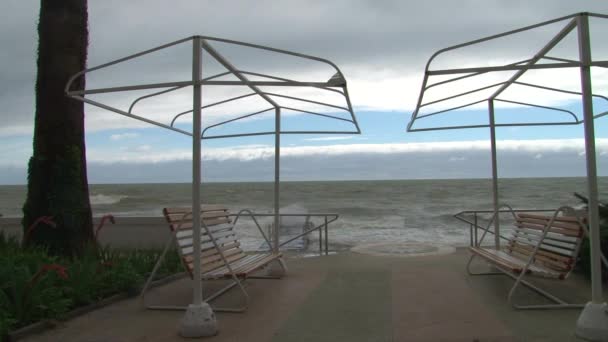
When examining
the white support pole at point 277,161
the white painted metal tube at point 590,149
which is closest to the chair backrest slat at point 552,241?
the white painted metal tube at point 590,149

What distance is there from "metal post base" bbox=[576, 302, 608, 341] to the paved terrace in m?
0.09

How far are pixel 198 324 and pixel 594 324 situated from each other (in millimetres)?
2850

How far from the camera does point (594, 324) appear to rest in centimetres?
388

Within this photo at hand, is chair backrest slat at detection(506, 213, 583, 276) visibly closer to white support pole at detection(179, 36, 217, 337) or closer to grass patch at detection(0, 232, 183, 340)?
white support pole at detection(179, 36, 217, 337)

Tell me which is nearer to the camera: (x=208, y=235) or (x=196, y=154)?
(x=196, y=154)

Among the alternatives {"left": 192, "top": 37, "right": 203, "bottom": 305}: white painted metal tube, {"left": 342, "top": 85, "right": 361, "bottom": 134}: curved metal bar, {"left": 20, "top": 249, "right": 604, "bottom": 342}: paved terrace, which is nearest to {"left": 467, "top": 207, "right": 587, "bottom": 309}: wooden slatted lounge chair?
{"left": 20, "top": 249, "right": 604, "bottom": 342}: paved terrace

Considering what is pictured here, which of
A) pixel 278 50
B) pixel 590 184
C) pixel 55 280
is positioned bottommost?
pixel 55 280

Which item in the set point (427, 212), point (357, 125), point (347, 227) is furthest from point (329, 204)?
point (357, 125)

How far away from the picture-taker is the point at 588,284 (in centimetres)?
587

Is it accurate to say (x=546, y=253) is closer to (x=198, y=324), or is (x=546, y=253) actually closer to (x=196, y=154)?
(x=198, y=324)

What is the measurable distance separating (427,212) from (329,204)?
34.8 feet

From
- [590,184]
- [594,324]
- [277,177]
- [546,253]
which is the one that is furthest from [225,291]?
[590,184]

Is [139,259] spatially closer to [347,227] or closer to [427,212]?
[347,227]

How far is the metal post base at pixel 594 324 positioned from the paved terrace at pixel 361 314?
9 cm
